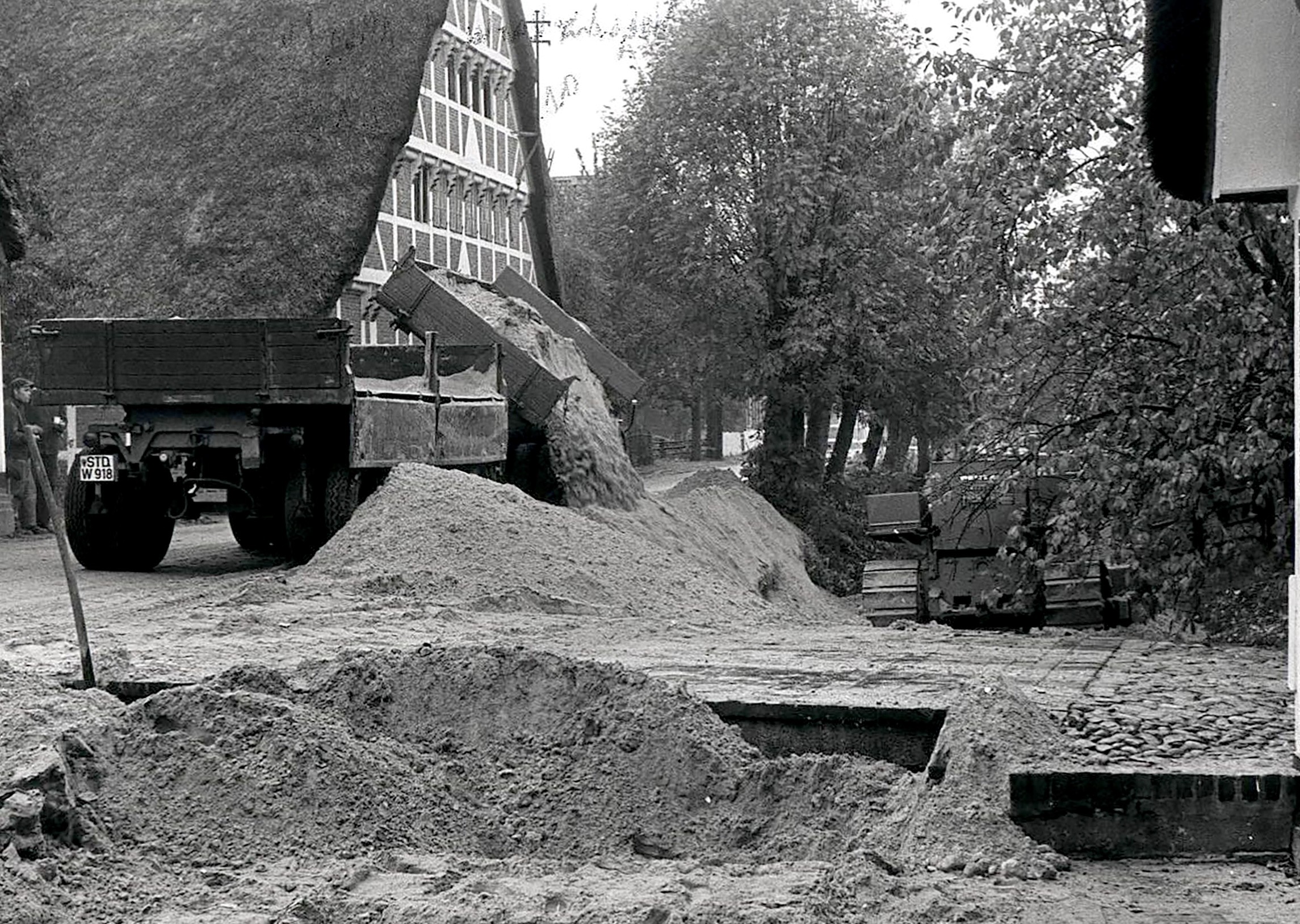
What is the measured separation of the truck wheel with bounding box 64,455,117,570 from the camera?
16.3 metres

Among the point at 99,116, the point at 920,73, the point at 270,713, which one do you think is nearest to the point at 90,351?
the point at 920,73

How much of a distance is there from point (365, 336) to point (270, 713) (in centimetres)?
3197

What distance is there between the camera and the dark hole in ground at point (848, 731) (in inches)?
281

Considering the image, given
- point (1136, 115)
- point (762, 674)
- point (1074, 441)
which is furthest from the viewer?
point (1074, 441)

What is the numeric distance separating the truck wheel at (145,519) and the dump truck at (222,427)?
12 mm

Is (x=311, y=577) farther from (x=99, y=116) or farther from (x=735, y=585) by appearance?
(x=99, y=116)

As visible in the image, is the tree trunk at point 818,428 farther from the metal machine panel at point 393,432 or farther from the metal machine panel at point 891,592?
the metal machine panel at point 393,432

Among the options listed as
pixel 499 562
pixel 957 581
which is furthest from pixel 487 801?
pixel 957 581

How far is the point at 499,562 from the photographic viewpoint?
46.8ft

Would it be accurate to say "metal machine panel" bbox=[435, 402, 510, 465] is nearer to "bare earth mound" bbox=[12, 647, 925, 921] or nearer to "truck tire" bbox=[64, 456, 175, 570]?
"truck tire" bbox=[64, 456, 175, 570]

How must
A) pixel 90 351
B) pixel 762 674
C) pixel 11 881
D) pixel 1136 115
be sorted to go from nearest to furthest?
1. pixel 11 881
2. pixel 762 674
3. pixel 1136 115
4. pixel 90 351

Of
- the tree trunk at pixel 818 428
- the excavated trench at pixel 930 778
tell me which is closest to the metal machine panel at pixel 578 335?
the tree trunk at pixel 818 428

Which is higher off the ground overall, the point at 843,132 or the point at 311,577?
the point at 843,132

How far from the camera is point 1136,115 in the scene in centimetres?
1133
